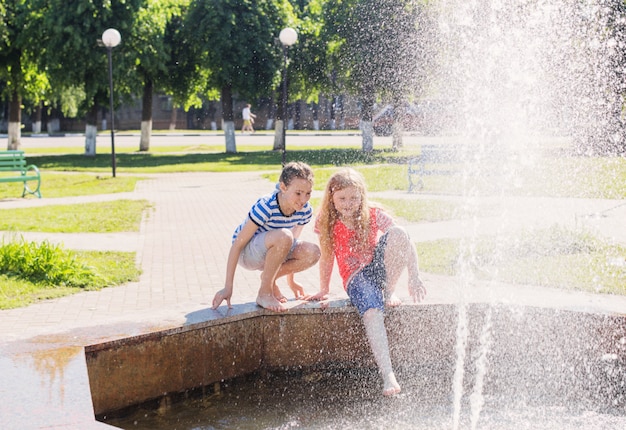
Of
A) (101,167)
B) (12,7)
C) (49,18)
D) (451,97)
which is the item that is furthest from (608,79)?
(12,7)

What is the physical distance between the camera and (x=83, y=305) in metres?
5.84

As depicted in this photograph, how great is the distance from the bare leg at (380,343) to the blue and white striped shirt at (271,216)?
0.73 metres

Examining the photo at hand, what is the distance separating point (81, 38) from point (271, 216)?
71.5ft

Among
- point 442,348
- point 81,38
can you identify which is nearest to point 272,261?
point 442,348

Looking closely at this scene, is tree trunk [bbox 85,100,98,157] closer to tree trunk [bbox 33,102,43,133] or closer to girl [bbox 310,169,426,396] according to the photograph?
tree trunk [bbox 33,102,43,133]

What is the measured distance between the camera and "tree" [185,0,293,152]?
27828 millimetres

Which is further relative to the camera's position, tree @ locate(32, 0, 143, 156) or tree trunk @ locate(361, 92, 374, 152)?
tree trunk @ locate(361, 92, 374, 152)

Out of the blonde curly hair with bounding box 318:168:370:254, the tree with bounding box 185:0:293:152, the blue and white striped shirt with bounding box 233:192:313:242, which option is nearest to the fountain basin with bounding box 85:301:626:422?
the blonde curly hair with bounding box 318:168:370:254

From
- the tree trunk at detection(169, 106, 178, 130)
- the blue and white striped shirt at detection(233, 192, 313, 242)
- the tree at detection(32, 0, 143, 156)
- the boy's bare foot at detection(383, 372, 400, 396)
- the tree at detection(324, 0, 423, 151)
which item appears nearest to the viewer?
the boy's bare foot at detection(383, 372, 400, 396)

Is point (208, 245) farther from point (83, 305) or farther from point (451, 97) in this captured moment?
point (451, 97)

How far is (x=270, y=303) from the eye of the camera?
4.43m

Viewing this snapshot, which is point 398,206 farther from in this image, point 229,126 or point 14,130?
point 14,130

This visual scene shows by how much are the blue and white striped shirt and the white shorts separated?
6 centimetres

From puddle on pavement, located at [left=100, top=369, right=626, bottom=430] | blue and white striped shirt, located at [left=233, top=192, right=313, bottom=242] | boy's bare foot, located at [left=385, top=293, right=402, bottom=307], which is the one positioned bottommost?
puddle on pavement, located at [left=100, top=369, right=626, bottom=430]
